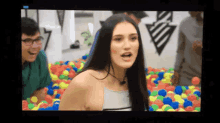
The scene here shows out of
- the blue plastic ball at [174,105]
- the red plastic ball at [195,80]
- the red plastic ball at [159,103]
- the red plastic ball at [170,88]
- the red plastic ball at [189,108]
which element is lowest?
the red plastic ball at [189,108]

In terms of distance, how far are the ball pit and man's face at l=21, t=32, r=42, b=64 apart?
127 millimetres

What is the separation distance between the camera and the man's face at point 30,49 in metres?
1.34

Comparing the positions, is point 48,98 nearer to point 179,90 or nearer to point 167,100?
point 167,100

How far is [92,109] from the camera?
1.30m

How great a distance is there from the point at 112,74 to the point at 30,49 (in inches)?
23.0

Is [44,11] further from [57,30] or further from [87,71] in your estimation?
[87,71]

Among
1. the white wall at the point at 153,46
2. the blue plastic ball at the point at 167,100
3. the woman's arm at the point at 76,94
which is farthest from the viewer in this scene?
the blue plastic ball at the point at 167,100

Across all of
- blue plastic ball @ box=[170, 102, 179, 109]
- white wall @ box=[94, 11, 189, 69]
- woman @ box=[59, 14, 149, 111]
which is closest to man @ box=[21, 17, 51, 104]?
woman @ box=[59, 14, 149, 111]

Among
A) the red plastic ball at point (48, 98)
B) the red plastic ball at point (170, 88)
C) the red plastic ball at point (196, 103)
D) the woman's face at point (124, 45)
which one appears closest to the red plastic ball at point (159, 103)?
the red plastic ball at point (170, 88)

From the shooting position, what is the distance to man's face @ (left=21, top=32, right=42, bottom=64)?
1340 millimetres

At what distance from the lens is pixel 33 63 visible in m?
1.37

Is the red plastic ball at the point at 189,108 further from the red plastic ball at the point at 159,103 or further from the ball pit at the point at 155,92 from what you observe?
the red plastic ball at the point at 159,103

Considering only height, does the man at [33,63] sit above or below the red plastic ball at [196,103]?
above
